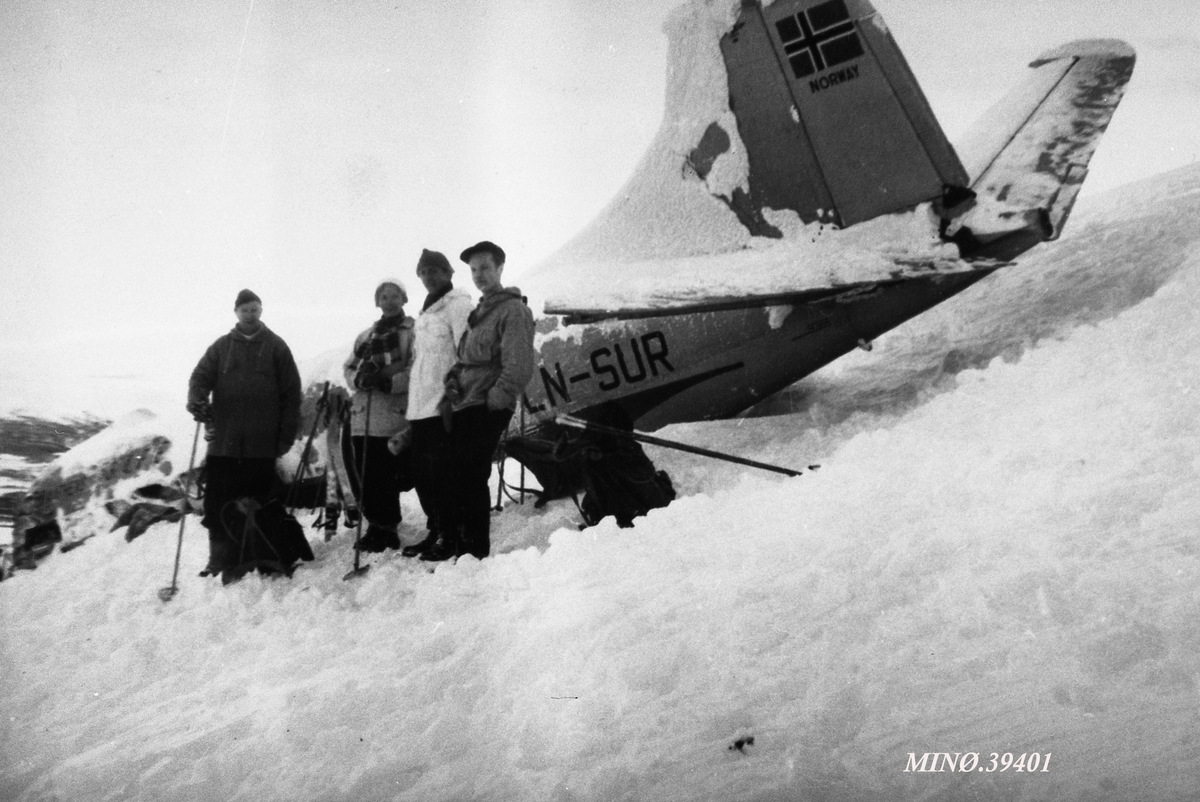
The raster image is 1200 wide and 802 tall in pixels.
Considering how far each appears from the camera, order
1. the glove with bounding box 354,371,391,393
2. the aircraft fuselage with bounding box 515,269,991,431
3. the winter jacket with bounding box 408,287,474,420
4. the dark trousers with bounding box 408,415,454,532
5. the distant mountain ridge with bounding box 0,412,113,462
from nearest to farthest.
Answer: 1. the dark trousers with bounding box 408,415,454,532
2. the winter jacket with bounding box 408,287,474,420
3. the glove with bounding box 354,371,391,393
4. the aircraft fuselage with bounding box 515,269,991,431
5. the distant mountain ridge with bounding box 0,412,113,462

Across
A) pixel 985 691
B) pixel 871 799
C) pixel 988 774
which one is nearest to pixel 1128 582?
pixel 985 691

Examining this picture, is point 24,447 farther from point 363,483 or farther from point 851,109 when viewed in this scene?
point 851,109

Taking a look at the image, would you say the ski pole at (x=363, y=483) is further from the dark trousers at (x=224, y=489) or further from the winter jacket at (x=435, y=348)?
the dark trousers at (x=224, y=489)

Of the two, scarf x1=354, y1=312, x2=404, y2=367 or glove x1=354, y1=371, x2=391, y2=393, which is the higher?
scarf x1=354, y1=312, x2=404, y2=367

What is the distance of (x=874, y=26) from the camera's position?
14.7 ft

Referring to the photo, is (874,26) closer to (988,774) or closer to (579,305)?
(579,305)

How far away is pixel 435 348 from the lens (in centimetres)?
382

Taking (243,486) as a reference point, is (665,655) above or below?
below

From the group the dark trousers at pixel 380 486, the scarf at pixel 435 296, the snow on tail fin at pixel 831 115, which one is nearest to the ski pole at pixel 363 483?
the dark trousers at pixel 380 486

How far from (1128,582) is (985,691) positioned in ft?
1.88

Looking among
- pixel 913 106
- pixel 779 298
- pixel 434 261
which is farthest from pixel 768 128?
pixel 434 261

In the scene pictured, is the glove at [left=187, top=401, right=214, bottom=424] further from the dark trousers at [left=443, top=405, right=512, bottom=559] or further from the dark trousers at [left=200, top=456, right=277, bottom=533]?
the dark trousers at [left=443, top=405, right=512, bottom=559]

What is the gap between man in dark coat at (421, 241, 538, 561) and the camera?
3502mm

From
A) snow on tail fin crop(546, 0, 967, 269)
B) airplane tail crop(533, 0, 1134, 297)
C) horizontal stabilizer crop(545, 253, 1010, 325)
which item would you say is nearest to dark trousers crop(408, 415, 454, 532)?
horizontal stabilizer crop(545, 253, 1010, 325)
